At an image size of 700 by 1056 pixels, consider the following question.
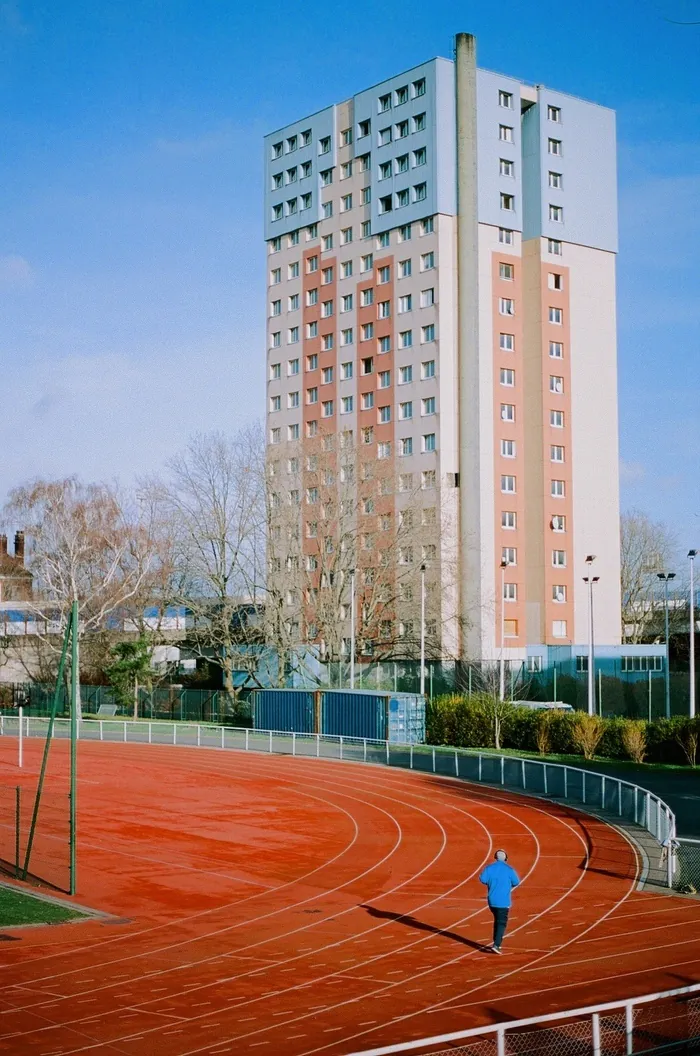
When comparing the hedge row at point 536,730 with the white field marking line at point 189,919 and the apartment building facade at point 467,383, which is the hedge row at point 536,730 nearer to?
the apartment building facade at point 467,383

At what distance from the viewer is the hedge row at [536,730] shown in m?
51.1

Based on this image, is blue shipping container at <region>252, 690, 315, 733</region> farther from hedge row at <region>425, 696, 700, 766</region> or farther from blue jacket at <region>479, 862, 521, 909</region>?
blue jacket at <region>479, 862, 521, 909</region>

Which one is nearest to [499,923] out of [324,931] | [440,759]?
[324,931]

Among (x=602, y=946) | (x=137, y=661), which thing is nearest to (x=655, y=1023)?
(x=602, y=946)

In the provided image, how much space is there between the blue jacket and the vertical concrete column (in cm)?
5501

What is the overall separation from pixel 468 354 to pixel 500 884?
60376 millimetres

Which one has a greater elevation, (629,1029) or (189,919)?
(629,1029)

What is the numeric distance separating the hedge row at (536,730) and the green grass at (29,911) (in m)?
33.5

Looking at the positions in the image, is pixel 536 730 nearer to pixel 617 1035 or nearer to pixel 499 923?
pixel 499 923

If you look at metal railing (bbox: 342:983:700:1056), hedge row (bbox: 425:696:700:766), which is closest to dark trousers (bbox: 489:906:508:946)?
metal railing (bbox: 342:983:700:1056)

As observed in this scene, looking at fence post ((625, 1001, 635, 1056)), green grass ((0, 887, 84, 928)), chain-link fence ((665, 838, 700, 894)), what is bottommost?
green grass ((0, 887, 84, 928))

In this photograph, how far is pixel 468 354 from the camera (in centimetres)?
7631

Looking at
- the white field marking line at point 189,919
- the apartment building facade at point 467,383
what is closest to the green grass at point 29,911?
the white field marking line at point 189,919

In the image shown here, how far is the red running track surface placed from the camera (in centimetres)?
1528
